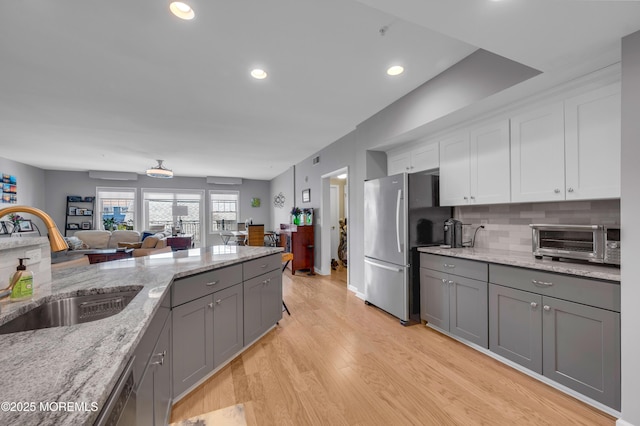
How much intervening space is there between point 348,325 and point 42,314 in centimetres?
251

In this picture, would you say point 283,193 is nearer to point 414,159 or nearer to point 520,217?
point 414,159

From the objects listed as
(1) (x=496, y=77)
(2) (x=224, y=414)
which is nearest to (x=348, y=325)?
(2) (x=224, y=414)

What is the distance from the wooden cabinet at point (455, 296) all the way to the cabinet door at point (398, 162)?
125cm

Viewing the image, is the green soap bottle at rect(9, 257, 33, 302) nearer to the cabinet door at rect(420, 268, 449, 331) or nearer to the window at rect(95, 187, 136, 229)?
the cabinet door at rect(420, 268, 449, 331)

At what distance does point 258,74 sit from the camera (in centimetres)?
255

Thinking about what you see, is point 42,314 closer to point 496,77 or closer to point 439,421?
point 439,421

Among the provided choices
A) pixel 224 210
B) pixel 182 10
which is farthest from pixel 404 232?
pixel 224 210

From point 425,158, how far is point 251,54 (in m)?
2.20

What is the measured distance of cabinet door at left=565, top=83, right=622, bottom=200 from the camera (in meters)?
1.75

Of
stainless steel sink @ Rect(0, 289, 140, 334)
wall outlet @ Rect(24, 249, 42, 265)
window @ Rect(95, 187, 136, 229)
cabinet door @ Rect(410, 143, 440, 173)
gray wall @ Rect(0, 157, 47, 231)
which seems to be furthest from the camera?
window @ Rect(95, 187, 136, 229)

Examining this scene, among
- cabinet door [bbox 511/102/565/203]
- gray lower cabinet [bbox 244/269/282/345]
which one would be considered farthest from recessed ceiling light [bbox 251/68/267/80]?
cabinet door [bbox 511/102/565/203]

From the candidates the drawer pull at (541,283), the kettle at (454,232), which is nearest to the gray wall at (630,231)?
the drawer pull at (541,283)

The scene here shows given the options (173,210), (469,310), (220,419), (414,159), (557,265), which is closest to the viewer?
(220,419)

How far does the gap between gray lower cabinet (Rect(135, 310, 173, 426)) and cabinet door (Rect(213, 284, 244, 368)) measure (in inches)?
17.5
